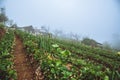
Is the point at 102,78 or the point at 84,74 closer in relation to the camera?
the point at 102,78

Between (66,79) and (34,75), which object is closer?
(66,79)

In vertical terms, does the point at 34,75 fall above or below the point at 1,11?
below

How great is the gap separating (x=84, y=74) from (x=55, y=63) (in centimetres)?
196

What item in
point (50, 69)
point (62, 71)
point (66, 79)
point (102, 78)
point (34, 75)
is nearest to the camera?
point (102, 78)

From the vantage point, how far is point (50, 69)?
993cm

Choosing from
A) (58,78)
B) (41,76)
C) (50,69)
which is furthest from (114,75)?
(41,76)

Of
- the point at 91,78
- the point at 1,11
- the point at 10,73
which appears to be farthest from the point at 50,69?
the point at 1,11

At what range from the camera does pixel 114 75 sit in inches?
288

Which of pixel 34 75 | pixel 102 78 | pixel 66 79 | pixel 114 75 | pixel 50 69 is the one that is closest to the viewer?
Answer: pixel 114 75

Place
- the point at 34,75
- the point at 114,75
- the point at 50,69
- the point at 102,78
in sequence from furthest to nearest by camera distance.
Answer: the point at 34,75
the point at 50,69
the point at 102,78
the point at 114,75

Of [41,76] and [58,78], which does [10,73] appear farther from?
[58,78]

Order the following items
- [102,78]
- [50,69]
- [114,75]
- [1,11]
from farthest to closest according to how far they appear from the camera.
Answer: [1,11] → [50,69] → [102,78] → [114,75]

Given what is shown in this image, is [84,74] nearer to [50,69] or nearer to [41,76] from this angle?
[50,69]

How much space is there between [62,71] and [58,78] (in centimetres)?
40
